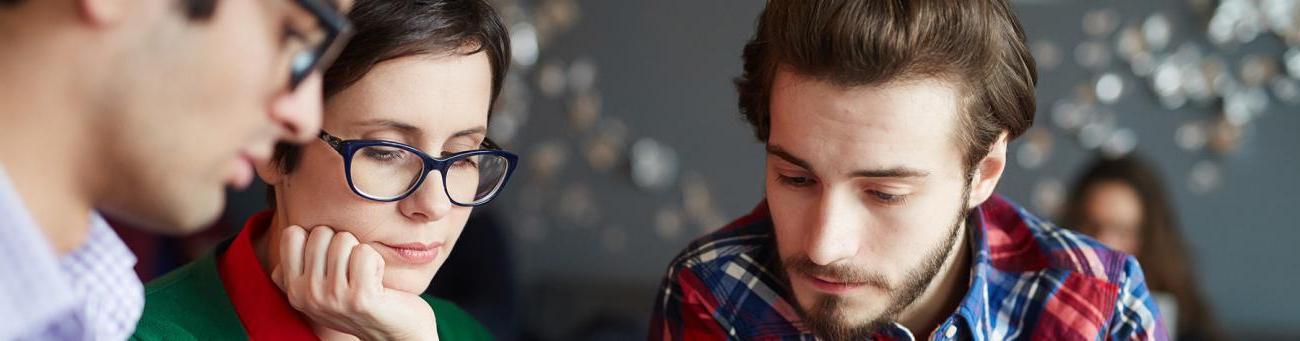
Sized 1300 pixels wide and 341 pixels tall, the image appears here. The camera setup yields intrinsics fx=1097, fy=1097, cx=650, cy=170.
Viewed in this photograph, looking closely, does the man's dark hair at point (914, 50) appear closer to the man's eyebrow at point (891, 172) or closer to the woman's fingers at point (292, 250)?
the man's eyebrow at point (891, 172)

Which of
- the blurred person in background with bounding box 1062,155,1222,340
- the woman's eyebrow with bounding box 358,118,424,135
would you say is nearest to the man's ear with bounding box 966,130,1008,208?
the woman's eyebrow with bounding box 358,118,424,135

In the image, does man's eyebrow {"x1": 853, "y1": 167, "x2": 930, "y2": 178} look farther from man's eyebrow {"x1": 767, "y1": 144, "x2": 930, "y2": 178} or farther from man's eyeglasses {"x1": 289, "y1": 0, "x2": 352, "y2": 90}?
man's eyeglasses {"x1": 289, "y1": 0, "x2": 352, "y2": 90}

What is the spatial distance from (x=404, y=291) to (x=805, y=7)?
0.63 metres

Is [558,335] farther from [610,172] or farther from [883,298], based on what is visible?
[883,298]

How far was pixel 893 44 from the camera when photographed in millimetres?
1363

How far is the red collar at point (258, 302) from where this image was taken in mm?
1323

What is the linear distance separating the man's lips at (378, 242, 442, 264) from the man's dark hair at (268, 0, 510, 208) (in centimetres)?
15

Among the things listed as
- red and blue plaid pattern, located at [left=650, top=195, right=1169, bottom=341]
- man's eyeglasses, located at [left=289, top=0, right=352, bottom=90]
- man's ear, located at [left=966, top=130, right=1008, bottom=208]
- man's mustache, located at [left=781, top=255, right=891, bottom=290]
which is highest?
man's eyeglasses, located at [left=289, top=0, right=352, bottom=90]

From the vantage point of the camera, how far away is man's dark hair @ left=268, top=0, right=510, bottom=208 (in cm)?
126

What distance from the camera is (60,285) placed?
0.84 metres

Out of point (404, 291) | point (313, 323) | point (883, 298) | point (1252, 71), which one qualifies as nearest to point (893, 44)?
point (883, 298)

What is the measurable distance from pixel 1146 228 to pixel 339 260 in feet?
10.0

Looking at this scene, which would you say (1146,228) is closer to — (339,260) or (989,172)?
(989,172)

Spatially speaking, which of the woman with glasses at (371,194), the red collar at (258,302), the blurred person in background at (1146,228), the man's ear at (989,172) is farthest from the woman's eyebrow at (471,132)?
the blurred person in background at (1146,228)
